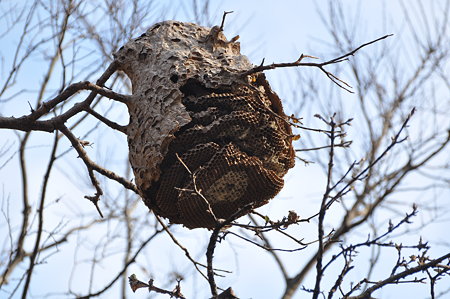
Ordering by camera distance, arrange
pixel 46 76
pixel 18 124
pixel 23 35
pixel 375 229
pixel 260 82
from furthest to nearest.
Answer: pixel 375 229
pixel 46 76
pixel 23 35
pixel 18 124
pixel 260 82

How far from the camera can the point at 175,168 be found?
2.80 m

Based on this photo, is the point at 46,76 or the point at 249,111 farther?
the point at 46,76

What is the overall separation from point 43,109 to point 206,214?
3.39ft

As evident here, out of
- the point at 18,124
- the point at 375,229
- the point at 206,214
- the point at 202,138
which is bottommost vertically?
the point at 206,214

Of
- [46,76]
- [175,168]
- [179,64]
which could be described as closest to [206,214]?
[175,168]

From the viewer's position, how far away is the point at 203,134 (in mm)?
2770

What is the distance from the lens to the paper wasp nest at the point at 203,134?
276cm

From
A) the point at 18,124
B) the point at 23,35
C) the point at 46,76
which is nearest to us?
the point at 18,124

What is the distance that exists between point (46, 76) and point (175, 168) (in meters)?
3.80

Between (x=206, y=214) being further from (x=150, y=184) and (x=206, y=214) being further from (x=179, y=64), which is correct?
(x=179, y=64)

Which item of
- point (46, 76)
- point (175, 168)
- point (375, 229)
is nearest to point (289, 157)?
point (175, 168)

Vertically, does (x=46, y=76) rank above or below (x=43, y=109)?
above

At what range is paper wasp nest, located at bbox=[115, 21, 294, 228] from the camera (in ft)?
9.07

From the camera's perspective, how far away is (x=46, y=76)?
20.2ft
